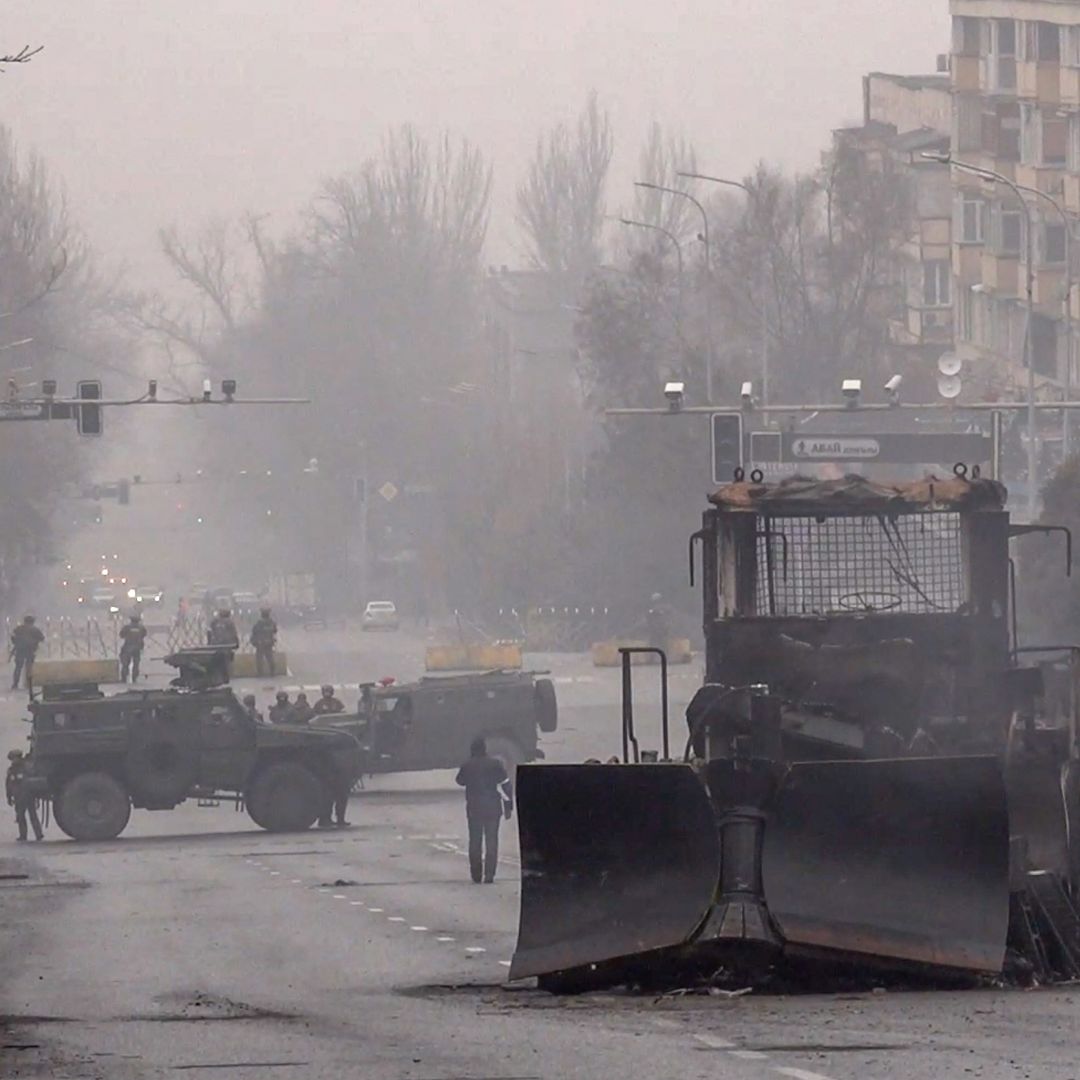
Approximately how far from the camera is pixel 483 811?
25.0 metres

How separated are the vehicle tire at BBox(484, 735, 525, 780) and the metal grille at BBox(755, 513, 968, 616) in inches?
770

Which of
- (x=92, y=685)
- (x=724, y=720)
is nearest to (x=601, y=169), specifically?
(x=92, y=685)

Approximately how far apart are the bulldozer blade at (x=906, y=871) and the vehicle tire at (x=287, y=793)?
18577 millimetres

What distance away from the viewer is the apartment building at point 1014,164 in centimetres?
6906

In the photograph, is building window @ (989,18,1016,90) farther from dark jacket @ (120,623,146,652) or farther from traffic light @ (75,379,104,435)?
traffic light @ (75,379,104,435)

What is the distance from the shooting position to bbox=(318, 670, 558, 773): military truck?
36.6m

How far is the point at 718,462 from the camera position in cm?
4253

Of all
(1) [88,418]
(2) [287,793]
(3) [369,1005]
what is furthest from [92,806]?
(3) [369,1005]

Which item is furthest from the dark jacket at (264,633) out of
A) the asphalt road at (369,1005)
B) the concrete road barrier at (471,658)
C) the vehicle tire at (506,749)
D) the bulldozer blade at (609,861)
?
the bulldozer blade at (609,861)

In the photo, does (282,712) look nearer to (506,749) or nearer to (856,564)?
(506,749)

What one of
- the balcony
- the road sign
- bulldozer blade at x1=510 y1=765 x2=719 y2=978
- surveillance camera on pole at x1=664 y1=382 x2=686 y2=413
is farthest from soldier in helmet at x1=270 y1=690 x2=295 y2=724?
the balcony

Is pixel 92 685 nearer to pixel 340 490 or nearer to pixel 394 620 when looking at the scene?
pixel 394 620

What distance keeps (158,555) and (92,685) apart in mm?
139765

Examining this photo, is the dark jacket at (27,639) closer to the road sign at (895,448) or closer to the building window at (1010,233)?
the road sign at (895,448)
